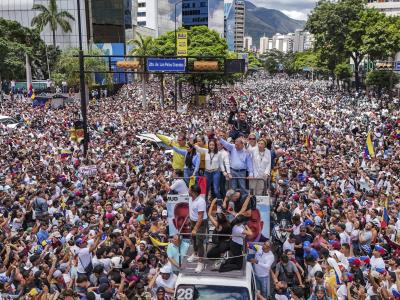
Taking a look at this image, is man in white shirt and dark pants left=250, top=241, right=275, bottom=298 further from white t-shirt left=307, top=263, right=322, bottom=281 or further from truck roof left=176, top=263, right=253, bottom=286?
truck roof left=176, top=263, right=253, bottom=286

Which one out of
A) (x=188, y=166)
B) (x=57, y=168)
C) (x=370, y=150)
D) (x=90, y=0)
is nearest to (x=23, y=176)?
(x=57, y=168)

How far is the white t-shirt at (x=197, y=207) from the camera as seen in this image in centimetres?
729

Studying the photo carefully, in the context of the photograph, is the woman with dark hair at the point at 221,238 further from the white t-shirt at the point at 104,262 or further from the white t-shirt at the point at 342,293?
the white t-shirt at the point at 104,262

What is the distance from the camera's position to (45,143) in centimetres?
2262

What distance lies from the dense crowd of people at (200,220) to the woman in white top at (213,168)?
0.02 m

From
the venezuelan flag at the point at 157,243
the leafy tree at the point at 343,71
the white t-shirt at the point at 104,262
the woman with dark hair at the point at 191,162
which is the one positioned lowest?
the white t-shirt at the point at 104,262

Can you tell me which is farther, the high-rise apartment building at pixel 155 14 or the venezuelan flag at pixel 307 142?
the high-rise apartment building at pixel 155 14

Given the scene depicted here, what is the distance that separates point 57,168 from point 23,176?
1551 millimetres

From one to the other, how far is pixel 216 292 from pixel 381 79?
53206mm

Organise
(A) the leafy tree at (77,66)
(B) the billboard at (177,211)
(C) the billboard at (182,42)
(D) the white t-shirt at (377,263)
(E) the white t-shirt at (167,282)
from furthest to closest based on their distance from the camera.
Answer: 1. (A) the leafy tree at (77,66)
2. (C) the billboard at (182,42)
3. (D) the white t-shirt at (377,263)
4. (B) the billboard at (177,211)
5. (E) the white t-shirt at (167,282)

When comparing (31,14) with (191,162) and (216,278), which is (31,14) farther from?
(216,278)

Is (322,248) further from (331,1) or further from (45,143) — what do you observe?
(331,1)

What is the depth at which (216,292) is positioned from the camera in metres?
6.12

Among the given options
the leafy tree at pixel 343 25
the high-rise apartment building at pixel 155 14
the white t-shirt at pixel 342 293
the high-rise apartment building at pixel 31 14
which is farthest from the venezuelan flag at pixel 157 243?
the high-rise apartment building at pixel 155 14
